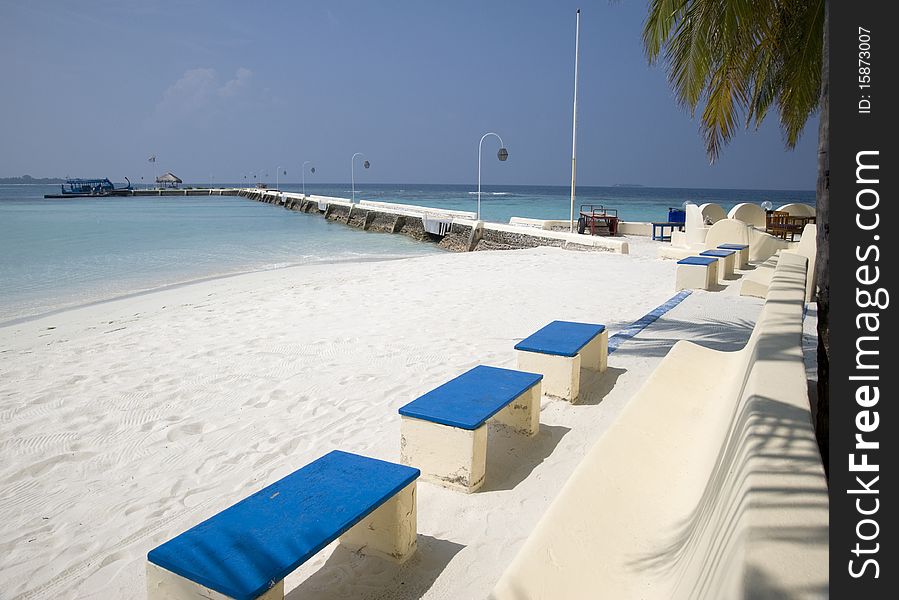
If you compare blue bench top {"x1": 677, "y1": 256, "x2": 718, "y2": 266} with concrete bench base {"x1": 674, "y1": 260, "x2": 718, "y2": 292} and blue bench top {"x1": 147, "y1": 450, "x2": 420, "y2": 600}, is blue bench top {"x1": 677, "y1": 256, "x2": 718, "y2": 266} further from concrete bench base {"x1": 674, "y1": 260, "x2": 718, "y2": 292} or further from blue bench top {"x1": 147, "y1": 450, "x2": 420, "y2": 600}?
blue bench top {"x1": 147, "y1": 450, "x2": 420, "y2": 600}

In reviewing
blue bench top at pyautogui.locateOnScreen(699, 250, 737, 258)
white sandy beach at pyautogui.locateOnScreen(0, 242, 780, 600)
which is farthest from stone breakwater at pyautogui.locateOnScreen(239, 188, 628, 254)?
white sandy beach at pyautogui.locateOnScreen(0, 242, 780, 600)

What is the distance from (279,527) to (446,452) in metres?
1.22

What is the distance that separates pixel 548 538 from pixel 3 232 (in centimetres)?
3296

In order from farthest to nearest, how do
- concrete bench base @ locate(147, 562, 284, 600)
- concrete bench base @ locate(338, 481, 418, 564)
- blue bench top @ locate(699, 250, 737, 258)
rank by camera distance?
blue bench top @ locate(699, 250, 737, 258) < concrete bench base @ locate(338, 481, 418, 564) < concrete bench base @ locate(147, 562, 284, 600)

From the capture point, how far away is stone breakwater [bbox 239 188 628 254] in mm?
15974

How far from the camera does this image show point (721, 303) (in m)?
7.97

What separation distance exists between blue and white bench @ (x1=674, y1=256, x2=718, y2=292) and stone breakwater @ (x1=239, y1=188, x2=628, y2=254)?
208 inches

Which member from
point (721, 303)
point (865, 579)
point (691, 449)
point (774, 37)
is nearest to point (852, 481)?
point (865, 579)

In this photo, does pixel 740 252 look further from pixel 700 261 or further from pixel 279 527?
pixel 279 527

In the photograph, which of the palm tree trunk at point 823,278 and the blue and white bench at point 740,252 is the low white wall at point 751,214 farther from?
the palm tree trunk at point 823,278

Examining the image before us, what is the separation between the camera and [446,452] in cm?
320

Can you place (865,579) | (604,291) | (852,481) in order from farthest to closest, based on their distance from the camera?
(604,291) → (852,481) → (865,579)

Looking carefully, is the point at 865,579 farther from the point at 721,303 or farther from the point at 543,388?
the point at 721,303

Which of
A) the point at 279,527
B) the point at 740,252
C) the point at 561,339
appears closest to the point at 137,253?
the point at 740,252
